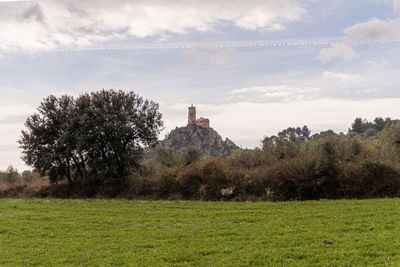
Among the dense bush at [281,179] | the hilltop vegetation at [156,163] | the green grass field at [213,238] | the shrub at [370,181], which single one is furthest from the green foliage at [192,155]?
the green grass field at [213,238]

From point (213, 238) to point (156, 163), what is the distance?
32.1 m

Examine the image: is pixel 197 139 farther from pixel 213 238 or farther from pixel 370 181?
pixel 213 238

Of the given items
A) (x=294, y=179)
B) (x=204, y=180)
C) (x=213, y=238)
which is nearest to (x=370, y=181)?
(x=294, y=179)

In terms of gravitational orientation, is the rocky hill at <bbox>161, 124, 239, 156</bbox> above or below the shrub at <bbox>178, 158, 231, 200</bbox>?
above

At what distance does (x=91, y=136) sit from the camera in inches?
1513

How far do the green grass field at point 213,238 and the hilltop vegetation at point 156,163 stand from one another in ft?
27.0

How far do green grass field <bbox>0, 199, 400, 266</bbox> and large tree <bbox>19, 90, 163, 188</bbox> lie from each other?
60.4ft

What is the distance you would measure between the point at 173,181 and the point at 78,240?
795 inches

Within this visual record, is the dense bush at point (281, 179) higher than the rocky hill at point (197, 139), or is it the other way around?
the rocky hill at point (197, 139)

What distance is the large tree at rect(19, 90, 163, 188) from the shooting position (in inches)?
1531

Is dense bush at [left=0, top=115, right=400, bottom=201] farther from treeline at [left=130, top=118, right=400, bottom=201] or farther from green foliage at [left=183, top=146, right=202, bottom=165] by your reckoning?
green foliage at [left=183, top=146, right=202, bottom=165]

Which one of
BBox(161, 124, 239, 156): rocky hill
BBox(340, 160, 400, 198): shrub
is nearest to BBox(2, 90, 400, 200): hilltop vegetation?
BBox(340, 160, 400, 198): shrub

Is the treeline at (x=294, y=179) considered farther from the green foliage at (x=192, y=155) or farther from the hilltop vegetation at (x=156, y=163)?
the green foliage at (x=192, y=155)

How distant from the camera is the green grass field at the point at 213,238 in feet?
35.0
